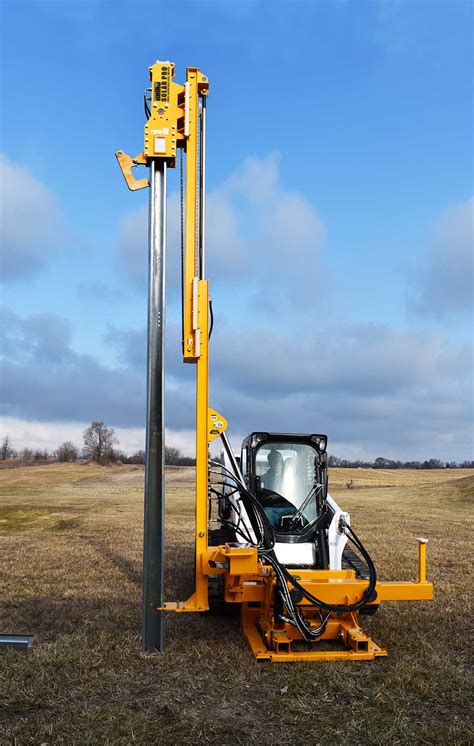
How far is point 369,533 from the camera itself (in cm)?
1639

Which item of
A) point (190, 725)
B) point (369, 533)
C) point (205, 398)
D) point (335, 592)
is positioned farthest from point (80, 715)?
point (369, 533)

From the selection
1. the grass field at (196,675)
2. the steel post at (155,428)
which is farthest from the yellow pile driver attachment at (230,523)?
the grass field at (196,675)

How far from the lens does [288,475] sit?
7406 mm

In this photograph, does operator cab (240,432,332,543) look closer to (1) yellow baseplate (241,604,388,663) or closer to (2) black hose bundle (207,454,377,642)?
(2) black hose bundle (207,454,377,642)

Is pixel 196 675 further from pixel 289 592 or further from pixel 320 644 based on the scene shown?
pixel 320 644

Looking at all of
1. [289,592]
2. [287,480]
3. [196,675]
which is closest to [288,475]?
[287,480]

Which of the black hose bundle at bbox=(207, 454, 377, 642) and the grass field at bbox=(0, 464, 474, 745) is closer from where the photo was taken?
the grass field at bbox=(0, 464, 474, 745)

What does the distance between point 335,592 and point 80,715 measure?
8.49 feet

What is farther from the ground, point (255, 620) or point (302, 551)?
point (302, 551)

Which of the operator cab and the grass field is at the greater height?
the operator cab

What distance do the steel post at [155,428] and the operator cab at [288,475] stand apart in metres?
1.21

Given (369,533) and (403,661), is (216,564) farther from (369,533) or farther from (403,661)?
(369,533)

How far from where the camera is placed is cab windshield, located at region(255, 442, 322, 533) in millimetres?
7301

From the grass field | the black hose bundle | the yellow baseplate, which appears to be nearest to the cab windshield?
the black hose bundle
